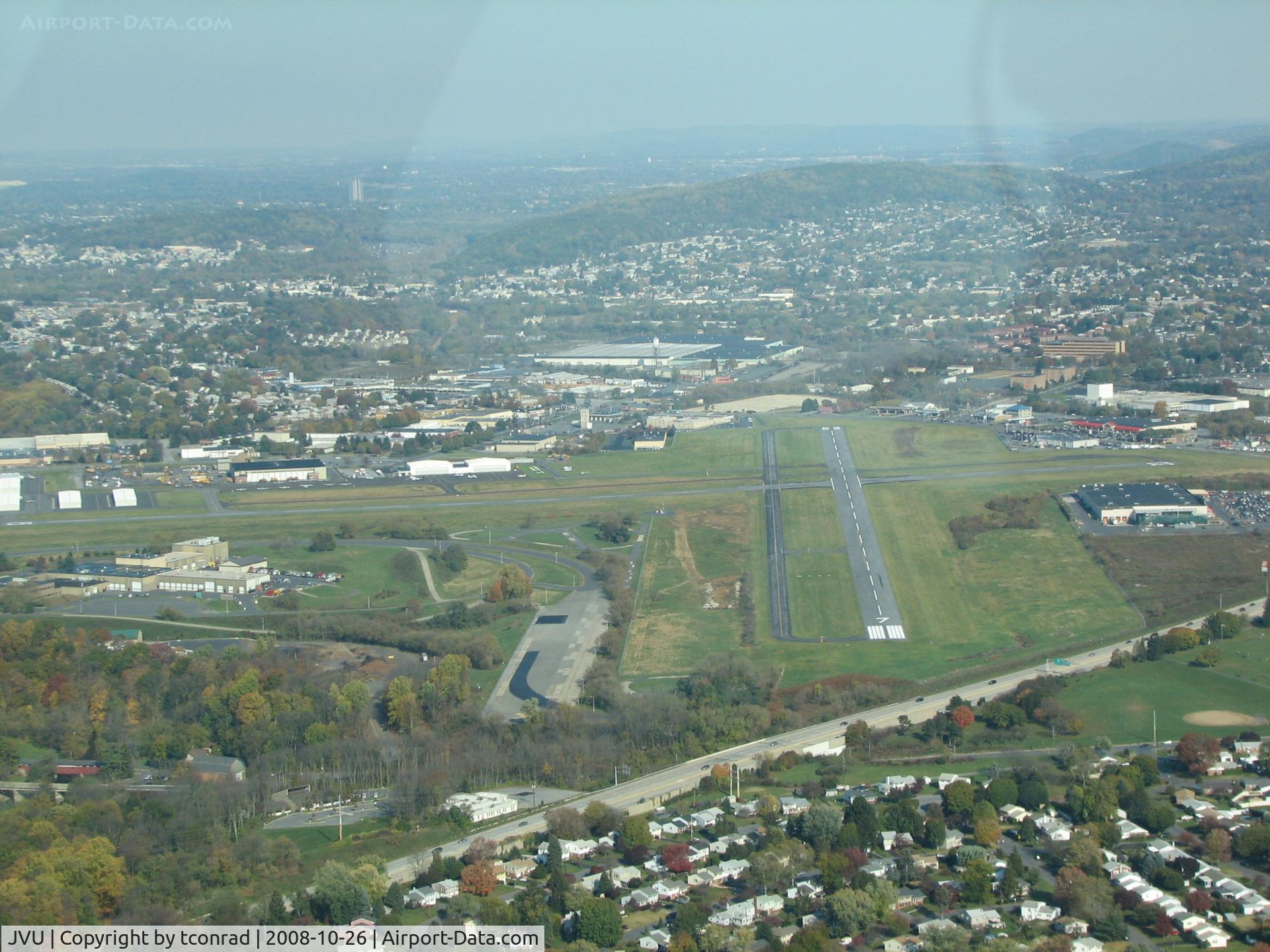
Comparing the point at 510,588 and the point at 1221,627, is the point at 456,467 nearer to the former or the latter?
the point at 510,588

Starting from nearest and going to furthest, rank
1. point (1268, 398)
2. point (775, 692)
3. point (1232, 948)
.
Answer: point (1232, 948)
point (775, 692)
point (1268, 398)

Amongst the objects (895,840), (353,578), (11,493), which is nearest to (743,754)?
(895,840)

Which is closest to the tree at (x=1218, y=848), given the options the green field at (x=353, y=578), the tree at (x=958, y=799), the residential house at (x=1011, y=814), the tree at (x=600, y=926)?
the residential house at (x=1011, y=814)

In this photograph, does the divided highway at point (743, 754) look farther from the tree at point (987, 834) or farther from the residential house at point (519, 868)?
the tree at point (987, 834)

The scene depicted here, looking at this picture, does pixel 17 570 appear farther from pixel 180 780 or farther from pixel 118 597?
pixel 180 780

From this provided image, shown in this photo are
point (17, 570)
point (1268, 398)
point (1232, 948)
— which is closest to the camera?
point (1232, 948)

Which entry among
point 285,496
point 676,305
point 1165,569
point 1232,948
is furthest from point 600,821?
point 676,305
